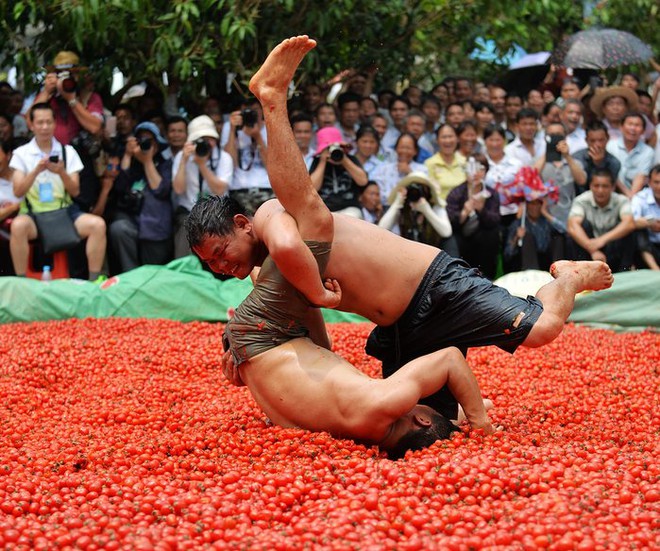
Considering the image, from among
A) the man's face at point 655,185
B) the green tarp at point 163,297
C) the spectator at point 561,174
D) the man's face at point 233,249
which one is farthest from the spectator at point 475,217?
the man's face at point 233,249

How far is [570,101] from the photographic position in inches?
402

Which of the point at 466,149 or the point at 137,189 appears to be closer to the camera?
the point at 137,189

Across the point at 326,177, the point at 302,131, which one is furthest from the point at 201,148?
the point at 326,177

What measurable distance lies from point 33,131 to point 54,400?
3648 millimetres

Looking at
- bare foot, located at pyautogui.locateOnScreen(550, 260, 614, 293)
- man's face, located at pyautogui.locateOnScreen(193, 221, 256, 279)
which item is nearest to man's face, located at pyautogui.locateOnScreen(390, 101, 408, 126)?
bare foot, located at pyautogui.locateOnScreen(550, 260, 614, 293)

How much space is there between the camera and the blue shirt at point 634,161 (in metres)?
9.70

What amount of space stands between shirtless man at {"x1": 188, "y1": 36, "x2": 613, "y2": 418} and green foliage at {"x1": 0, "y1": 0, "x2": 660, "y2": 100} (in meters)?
5.07

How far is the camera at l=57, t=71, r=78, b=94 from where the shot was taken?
882cm

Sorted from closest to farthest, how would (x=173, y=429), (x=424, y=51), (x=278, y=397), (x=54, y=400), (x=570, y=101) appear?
(x=278, y=397) < (x=173, y=429) < (x=54, y=400) < (x=570, y=101) < (x=424, y=51)

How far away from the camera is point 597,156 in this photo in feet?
31.1

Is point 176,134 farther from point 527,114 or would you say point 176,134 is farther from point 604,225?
point 604,225

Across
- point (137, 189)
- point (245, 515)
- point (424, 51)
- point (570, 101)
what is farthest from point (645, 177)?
point (245, 515)

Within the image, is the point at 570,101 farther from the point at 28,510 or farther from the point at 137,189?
the point at 28,510

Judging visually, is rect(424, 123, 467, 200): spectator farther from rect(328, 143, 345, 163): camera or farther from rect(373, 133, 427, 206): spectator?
rect(328, 143, 345, 163): camera
